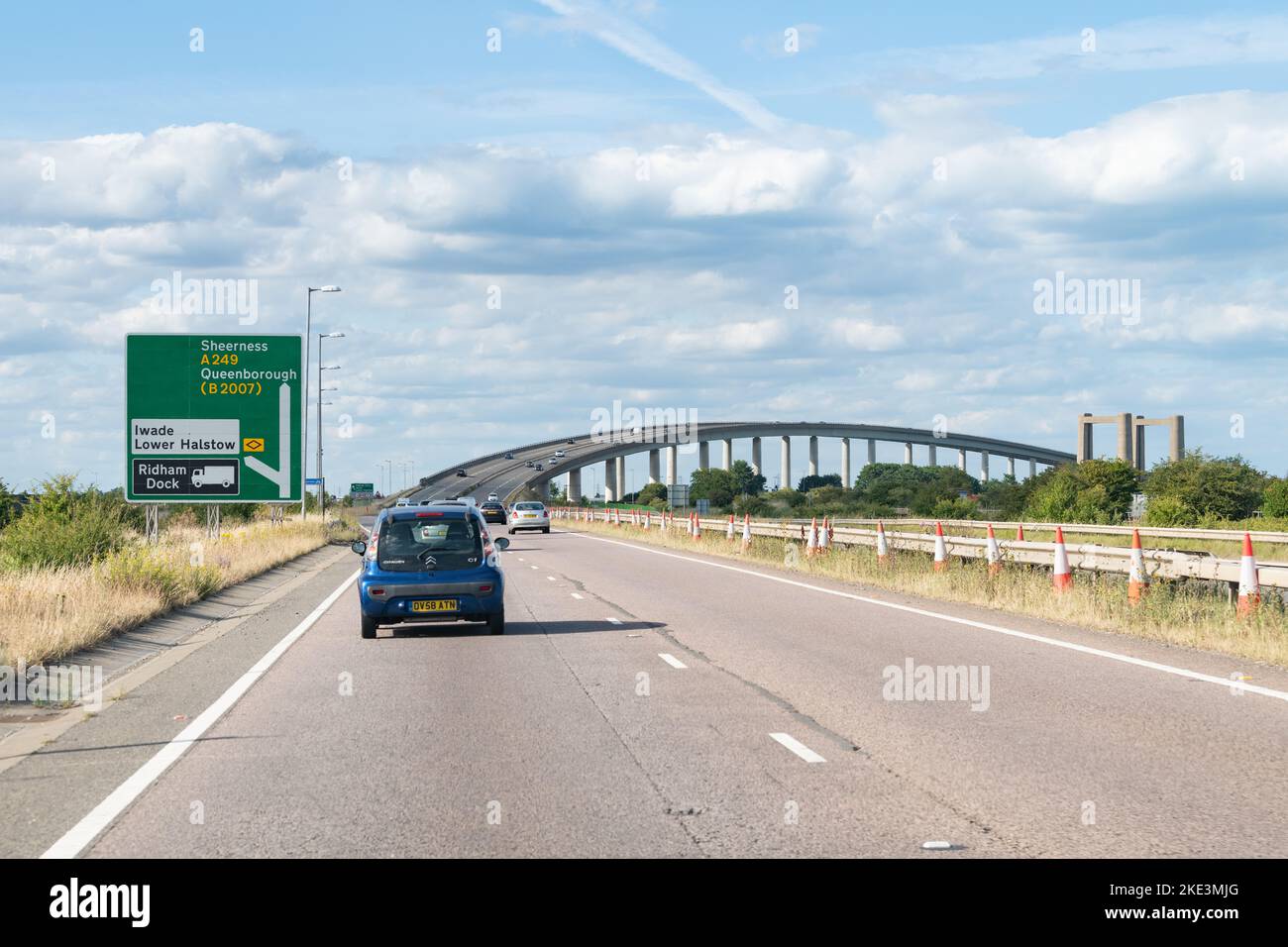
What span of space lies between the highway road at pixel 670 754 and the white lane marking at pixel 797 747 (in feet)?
0.16

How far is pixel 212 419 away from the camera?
3291 centimetres

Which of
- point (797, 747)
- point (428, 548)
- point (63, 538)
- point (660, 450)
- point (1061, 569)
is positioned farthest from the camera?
point (660, 450)

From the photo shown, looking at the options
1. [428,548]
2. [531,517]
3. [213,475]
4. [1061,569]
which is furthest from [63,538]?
[531,517]

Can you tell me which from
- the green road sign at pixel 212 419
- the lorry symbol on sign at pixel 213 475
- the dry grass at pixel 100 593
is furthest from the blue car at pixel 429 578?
the lorry symbol on sign at pixel 213 475

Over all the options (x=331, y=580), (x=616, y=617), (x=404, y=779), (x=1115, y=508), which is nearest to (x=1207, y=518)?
(x=1115, y=508)

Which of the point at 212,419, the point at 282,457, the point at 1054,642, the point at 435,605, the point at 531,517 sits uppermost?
the point at 212,419

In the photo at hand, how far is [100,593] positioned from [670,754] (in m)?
12.7

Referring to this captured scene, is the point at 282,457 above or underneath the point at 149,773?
above

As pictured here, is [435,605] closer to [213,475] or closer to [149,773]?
[149,773]

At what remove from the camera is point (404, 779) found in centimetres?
917

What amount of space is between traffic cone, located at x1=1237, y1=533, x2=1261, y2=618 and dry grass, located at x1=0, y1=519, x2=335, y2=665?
12618 mm

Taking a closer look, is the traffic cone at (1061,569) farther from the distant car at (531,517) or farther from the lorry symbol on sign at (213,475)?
the distant car at (531,517)

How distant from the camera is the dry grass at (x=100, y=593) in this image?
16.1m
